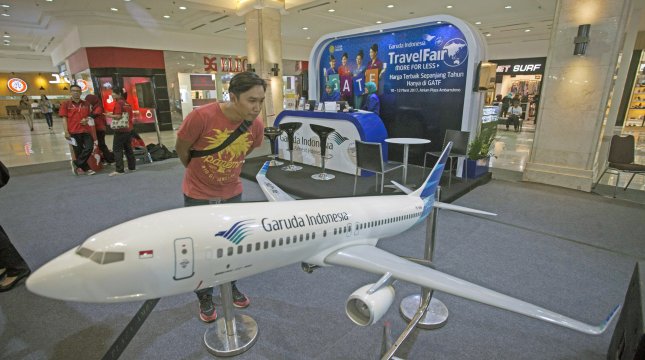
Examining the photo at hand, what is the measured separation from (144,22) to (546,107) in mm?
15748

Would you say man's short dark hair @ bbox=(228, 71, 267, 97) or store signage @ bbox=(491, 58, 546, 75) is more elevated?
store signage @ bbox=(491, 58, 546, 75)

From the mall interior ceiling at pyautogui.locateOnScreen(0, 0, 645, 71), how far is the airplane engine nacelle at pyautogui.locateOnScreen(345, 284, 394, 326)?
446 inches

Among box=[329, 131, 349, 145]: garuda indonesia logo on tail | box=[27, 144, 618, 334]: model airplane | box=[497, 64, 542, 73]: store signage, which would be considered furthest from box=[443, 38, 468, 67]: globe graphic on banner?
box=[497, 64, 542, 73]: store signage

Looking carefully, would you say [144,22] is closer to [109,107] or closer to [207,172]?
[109,107]

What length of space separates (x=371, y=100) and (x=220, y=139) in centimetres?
658

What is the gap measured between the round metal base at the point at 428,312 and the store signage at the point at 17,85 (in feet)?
114

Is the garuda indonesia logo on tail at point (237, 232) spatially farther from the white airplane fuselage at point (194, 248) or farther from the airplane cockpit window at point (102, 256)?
the airplane cockpit window at point (102, 256)

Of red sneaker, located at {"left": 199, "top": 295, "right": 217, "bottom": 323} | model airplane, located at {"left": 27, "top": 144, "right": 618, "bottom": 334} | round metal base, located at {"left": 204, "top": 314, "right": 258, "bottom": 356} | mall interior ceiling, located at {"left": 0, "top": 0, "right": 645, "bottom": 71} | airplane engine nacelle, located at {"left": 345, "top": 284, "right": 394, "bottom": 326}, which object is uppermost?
mall interior ceiling, located at {"left": 0, "top": 0, "right": 645, "bottom": 71}

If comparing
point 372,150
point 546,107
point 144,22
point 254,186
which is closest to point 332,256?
point 372,150

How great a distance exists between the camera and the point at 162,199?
19.7 feet

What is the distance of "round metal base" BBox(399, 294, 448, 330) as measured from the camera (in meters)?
2.76

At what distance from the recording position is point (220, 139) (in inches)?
89.9

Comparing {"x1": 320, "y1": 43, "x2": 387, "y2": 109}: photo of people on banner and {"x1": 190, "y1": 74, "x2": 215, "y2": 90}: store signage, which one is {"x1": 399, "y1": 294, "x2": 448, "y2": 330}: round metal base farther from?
{"x1": 190, "y1": 74, "x2": 215, "y2": 90}: store signage

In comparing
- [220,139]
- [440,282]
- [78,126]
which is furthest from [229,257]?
[78,126]
